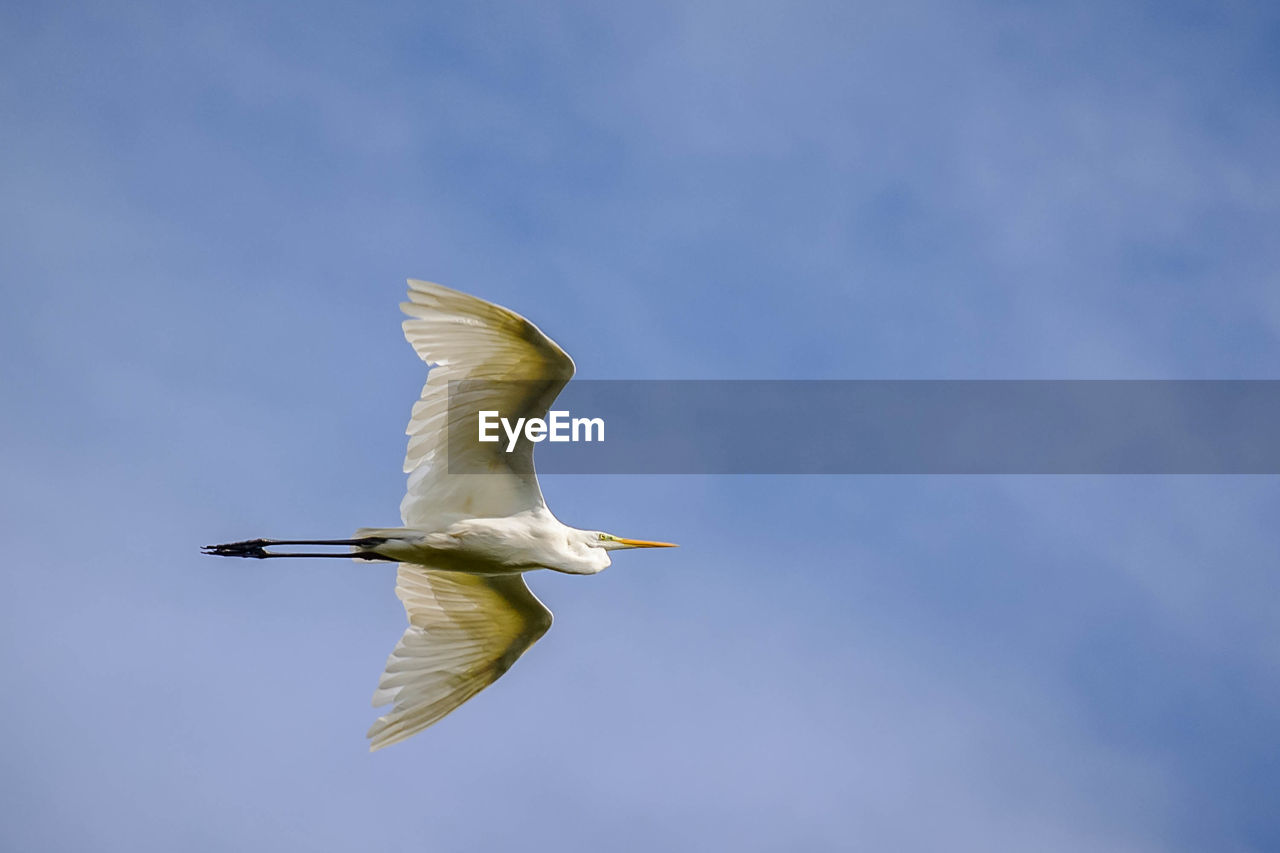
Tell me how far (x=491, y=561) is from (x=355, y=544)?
1.40 meters

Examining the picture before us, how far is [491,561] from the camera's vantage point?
13.7 meters

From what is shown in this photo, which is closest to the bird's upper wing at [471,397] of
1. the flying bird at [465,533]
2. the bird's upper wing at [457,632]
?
the flying bird at [465,533]

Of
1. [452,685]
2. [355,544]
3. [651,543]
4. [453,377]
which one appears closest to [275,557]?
[355,544]

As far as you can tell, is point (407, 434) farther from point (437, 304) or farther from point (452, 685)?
point (452, 685)

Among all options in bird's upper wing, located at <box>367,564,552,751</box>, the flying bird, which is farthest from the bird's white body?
bird's upper wing, located at <box>367,564,552,751</box>

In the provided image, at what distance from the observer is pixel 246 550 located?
14477 mm

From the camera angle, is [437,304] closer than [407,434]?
Yes

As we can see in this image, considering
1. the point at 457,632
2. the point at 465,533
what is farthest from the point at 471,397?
the point at 457,632

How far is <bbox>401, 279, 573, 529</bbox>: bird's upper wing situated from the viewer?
40.8 ft

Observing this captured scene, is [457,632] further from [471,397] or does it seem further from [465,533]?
[471,397]

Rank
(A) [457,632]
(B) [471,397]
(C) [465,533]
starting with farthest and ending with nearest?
(A) [457,632], (C) [465,533], (B) [471,397]

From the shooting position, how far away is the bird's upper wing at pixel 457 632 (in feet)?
46.3

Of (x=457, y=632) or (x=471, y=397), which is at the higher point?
(x=471, y=397)

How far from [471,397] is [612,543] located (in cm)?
294
